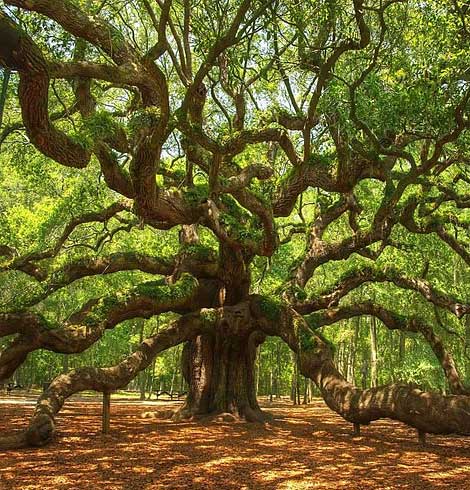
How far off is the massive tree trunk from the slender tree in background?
0.05 m

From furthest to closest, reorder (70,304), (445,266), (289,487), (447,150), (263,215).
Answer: (70,304) → (445,266) → (447,150) → (263,215) → (289,487)

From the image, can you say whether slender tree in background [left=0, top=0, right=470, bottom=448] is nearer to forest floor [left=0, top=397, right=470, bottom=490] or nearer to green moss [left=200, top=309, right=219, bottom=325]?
green moss [left=200, top=309, right=219, bottom=325]

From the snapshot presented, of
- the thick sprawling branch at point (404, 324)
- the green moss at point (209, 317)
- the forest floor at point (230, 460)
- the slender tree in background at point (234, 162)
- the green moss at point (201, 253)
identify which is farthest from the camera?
the green moss at point (201, 253)

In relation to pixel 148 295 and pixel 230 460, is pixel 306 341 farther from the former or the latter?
Answer: pixel 230 460

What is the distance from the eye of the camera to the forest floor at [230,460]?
21.4 feet

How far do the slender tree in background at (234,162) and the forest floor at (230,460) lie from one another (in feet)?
2.66

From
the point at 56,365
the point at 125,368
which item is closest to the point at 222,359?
the point at 125,368


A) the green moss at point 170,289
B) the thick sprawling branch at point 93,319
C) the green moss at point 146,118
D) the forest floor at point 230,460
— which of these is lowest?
the forest floor at point 230,460

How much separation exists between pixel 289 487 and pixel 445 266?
630 inches

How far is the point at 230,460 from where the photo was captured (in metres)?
8.03

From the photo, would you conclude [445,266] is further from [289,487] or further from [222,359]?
[289,487]

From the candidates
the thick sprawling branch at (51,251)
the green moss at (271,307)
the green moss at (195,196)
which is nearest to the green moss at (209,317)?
the green moss at (271,307)

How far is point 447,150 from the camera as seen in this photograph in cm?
1241

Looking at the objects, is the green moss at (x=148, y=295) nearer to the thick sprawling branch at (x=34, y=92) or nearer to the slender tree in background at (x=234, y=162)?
the slender tree in background at (x=234, y=162)
